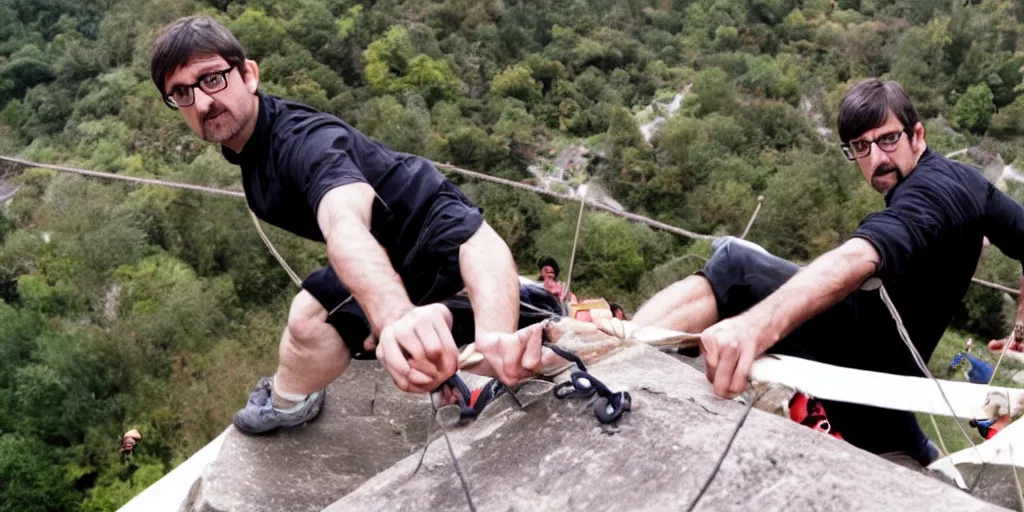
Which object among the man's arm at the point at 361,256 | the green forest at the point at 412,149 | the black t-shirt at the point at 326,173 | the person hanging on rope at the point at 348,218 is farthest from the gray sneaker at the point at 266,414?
the green forest at the point at 412,149

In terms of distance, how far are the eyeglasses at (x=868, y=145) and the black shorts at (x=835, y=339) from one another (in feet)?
1.15

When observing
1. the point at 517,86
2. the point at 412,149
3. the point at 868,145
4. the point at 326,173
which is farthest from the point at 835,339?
the point at 517,86

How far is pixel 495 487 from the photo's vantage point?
1.42 m

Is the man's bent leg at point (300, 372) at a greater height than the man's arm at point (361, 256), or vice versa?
→ the man's arm at point (361, 256)

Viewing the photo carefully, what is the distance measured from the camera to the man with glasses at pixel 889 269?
6.31ft

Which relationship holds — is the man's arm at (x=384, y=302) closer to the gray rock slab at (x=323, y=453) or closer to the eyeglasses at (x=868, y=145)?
the gray rock slab at (x=323, y=453)

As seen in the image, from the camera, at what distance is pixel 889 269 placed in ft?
5.80

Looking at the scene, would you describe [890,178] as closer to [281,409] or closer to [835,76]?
[281,409]

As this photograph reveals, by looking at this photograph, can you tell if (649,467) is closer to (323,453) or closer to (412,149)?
(323,453)

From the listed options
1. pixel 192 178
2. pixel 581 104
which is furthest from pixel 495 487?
pixel 581 104

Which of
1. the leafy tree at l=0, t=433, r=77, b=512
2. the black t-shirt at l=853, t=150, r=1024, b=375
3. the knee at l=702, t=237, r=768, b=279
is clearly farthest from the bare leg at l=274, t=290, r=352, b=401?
the leafy tree at l=0, t=433, r=77, b=512

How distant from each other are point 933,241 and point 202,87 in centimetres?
175

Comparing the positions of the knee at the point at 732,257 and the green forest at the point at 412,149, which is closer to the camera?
the knee at the point at 732,257

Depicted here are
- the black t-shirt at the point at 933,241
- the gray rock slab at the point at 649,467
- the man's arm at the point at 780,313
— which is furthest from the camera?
the black t-shirt at the point at 933,241
